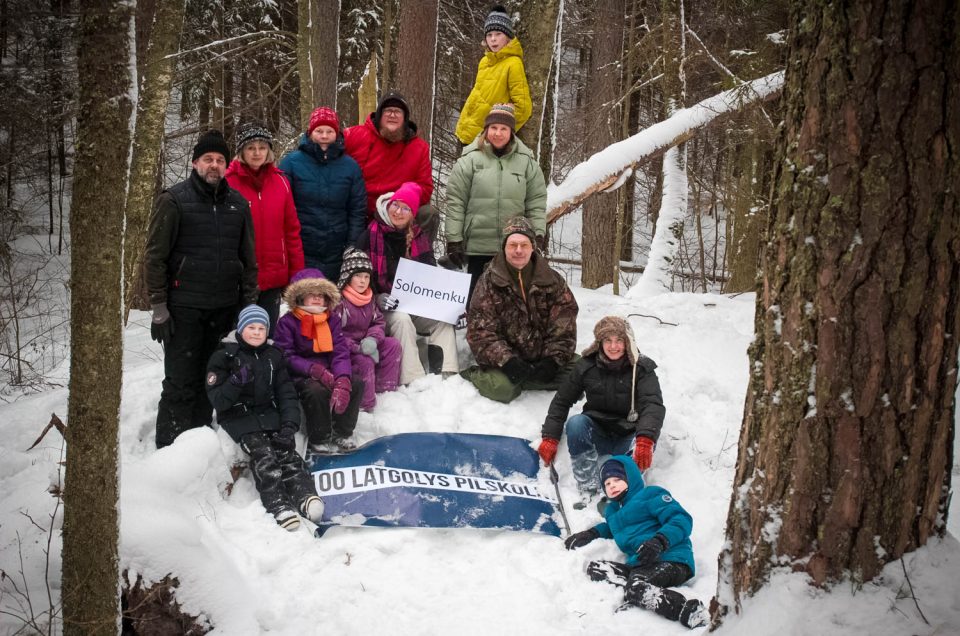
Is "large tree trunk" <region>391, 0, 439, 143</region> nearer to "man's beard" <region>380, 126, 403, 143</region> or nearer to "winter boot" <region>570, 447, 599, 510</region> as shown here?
"man's beard" <region>380, 126, 403, 143</region>

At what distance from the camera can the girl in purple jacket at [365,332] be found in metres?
5.35

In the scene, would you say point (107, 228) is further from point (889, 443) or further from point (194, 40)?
point (194, 40)

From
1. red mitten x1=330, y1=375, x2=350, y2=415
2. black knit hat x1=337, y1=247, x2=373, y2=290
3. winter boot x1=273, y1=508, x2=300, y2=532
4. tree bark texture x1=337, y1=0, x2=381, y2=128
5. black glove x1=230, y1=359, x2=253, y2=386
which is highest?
tree bark texture x1=337, y1=0, x2=381, y2=128

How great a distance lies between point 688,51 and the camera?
33.3 ft

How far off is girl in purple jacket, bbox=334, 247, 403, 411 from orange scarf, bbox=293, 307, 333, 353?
8.5 inches

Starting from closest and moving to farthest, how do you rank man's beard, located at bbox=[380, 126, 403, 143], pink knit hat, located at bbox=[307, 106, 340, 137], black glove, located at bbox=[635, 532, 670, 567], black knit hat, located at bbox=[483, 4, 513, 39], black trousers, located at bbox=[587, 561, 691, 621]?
black trousers, located at bbox=[587, 561, 691, 621] < black glove, located at bbox=[635, 532, 670, 567] < pink knit hat, located at bbox=[307, 106, 340, 137] < man's beard, located at bbox=[380, 126, 403, 143] < black knit hat, located at bbox=[483, 4, 513, 39]

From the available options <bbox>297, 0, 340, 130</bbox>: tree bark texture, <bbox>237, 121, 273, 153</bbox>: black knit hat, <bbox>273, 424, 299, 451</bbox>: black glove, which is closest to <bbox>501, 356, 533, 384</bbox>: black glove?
<bbox>273, 424, 299, 451</bbox>: black glove

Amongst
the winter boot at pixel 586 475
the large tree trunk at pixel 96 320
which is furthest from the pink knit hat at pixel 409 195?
the large tree trunk at pixel 96 320

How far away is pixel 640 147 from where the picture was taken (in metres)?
7.23

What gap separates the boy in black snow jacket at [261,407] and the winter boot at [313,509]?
8 centimetres

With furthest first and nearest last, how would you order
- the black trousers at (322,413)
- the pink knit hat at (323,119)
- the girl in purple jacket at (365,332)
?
the pink knit hat at (323,119) → the girl in purple jacket at (365,332) → the black trousers at (322,413)

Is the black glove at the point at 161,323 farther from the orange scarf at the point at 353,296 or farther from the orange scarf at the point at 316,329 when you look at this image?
the orange scarf at the point at 353,296

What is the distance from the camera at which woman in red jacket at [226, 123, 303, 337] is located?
5238mm

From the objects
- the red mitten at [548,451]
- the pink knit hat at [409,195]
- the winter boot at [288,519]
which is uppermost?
the pink knit hat at [409,195]
